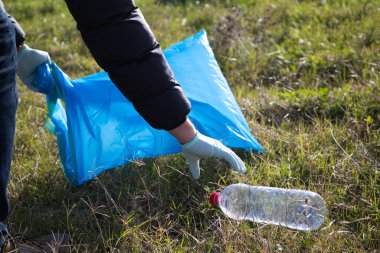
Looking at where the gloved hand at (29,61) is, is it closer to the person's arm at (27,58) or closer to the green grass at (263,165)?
the person's arm at (27,58)

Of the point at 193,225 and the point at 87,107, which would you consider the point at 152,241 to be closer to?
the point at 193,225

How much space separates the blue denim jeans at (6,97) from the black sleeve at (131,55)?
9.2 inches

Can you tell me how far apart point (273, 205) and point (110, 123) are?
88 centimetres

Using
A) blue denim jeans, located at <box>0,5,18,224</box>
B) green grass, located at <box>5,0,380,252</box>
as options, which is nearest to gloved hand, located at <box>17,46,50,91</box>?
green grass, located at <box>5,0,380,252</box>

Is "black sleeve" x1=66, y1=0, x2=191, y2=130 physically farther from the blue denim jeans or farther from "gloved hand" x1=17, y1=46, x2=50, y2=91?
"gloved hand" x1=17, y1=46, x2=50, y2=91

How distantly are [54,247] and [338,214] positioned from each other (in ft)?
3.58

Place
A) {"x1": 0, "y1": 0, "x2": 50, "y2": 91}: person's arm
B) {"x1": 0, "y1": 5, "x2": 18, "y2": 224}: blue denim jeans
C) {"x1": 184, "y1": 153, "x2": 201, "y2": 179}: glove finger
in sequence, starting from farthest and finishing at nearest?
{"x1": 0, "y1": 0, "x2": 50, "y2": 91}: person's arm < {"x1": 184, "y1": 153, "x2": 201, "y2": 179}: glove finger < {"x1": 0, "y1": 5, "x2": 18, "y2": 224}: blue denim jeans

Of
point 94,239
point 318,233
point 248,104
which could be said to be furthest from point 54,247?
point 248,104

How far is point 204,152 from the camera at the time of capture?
2.35 metres

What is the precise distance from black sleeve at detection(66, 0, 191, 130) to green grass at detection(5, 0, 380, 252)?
0.37m

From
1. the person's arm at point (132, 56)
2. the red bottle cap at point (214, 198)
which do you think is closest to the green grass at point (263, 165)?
the red bottle cap at point (214, 198)

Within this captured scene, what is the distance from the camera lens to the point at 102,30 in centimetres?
194

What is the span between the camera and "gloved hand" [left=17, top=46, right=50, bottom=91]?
2.54 m

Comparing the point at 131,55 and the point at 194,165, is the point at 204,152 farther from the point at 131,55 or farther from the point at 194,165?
the point at 131,55
